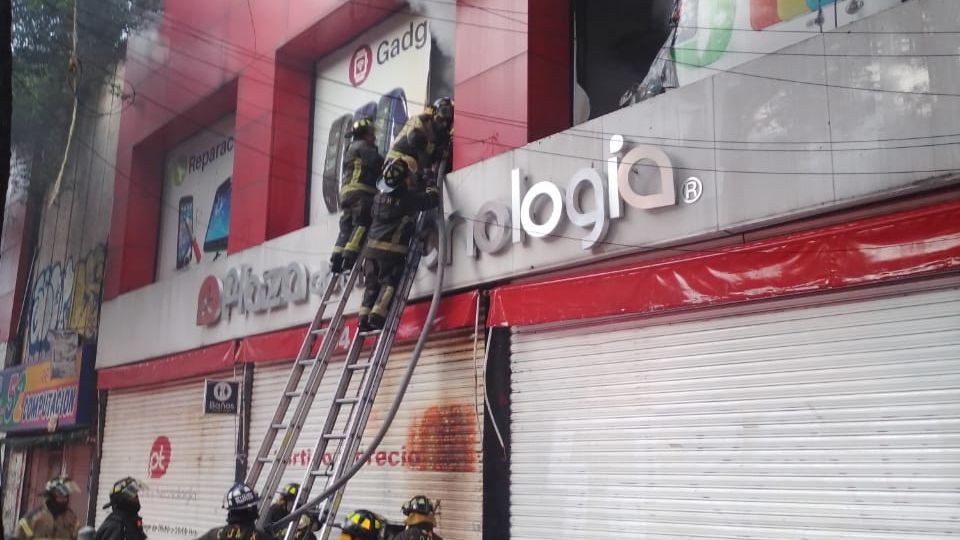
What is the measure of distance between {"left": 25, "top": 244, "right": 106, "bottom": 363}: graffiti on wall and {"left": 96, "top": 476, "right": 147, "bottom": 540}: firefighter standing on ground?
890cm

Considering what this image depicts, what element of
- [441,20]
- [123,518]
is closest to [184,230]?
[441,20]

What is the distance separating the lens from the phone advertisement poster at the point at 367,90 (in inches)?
389

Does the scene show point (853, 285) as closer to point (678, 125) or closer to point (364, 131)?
point (678, 125)

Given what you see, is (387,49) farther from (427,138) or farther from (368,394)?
(368,394)

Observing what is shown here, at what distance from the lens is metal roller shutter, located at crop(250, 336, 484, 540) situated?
24.5 feet

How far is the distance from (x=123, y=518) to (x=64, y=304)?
1119 cm

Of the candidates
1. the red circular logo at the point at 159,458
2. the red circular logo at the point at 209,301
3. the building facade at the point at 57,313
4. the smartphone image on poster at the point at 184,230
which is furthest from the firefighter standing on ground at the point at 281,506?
the building facade at the point at 57,313

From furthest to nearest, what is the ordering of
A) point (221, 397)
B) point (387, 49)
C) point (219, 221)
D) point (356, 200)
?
point (219, 221) < point (387, 49) < point (221, 397) < point (356, 200)

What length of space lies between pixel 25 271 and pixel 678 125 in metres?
17.0

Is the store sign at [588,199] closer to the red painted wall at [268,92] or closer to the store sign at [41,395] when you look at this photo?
the red painted wall at [268,92]

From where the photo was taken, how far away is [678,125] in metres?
6.22

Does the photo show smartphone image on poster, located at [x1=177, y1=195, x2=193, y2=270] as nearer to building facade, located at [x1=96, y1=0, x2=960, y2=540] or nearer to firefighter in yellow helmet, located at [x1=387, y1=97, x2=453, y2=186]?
building facade, located at [x1=96, y1=0, x2=960, y2=540]

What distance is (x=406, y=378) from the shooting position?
712 centimetres

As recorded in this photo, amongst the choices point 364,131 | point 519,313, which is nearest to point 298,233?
point 364,131
